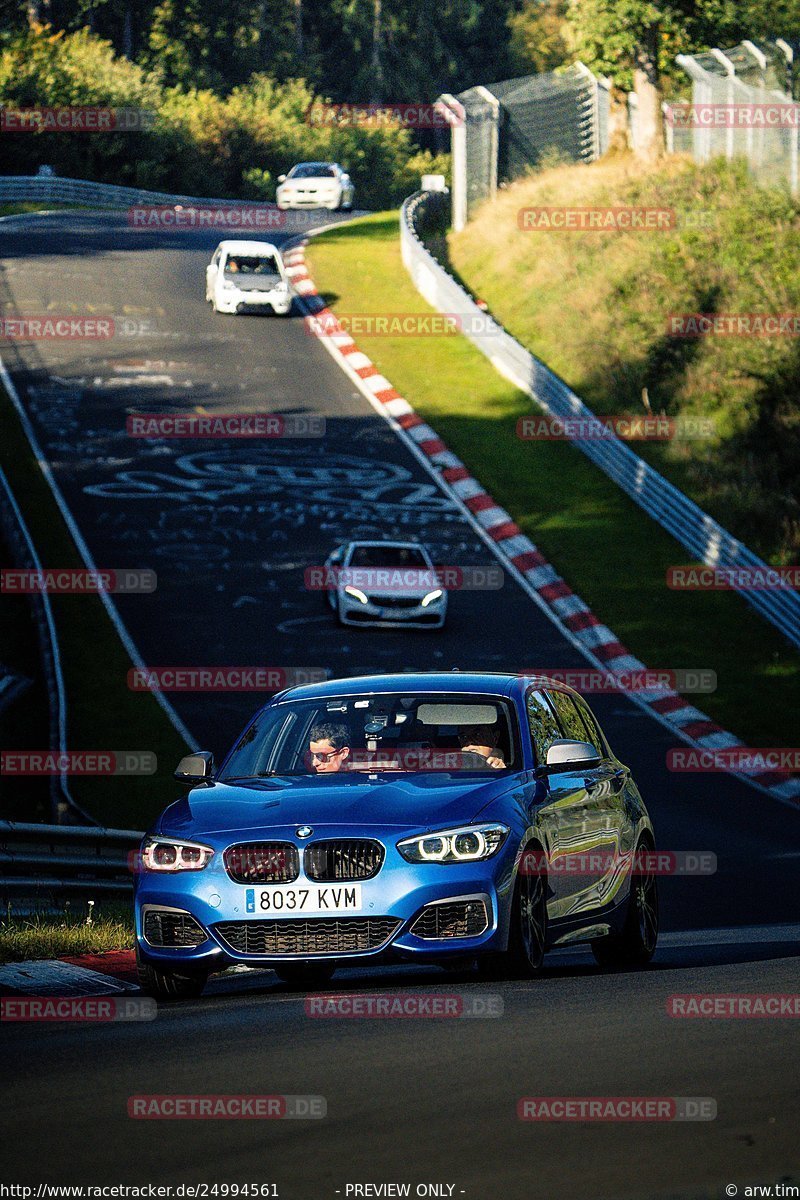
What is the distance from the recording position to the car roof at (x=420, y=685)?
10094mm

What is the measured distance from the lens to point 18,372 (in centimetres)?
4119

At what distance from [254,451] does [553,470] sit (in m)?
5.75

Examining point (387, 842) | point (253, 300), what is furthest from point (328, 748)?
point (253, 300)

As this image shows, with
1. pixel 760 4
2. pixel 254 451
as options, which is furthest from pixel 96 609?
pixel 760 4

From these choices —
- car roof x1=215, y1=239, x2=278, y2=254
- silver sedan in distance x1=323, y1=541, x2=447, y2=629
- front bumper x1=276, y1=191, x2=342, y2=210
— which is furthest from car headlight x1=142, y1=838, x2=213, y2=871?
front bumper x1=276, y1=191, x2=342, y2=210

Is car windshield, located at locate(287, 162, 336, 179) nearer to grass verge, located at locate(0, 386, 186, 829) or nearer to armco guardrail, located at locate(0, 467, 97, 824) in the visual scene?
grass verge, located at locate(0, 386, 186, 829)

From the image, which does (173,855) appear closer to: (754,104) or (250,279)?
(754,104)

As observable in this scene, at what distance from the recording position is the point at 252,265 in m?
46.0

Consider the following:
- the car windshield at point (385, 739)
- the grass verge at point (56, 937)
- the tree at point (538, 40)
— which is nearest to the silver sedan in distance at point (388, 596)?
the grass verge at point (56, 937)

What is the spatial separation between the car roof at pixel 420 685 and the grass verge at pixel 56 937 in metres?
2.03

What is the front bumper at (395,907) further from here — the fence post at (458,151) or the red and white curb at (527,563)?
the fence post at (458,151)

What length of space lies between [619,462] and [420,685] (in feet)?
84.1

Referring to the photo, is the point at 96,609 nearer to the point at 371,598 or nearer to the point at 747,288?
the point at 371,598

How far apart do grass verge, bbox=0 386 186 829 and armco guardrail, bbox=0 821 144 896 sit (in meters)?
4.84
